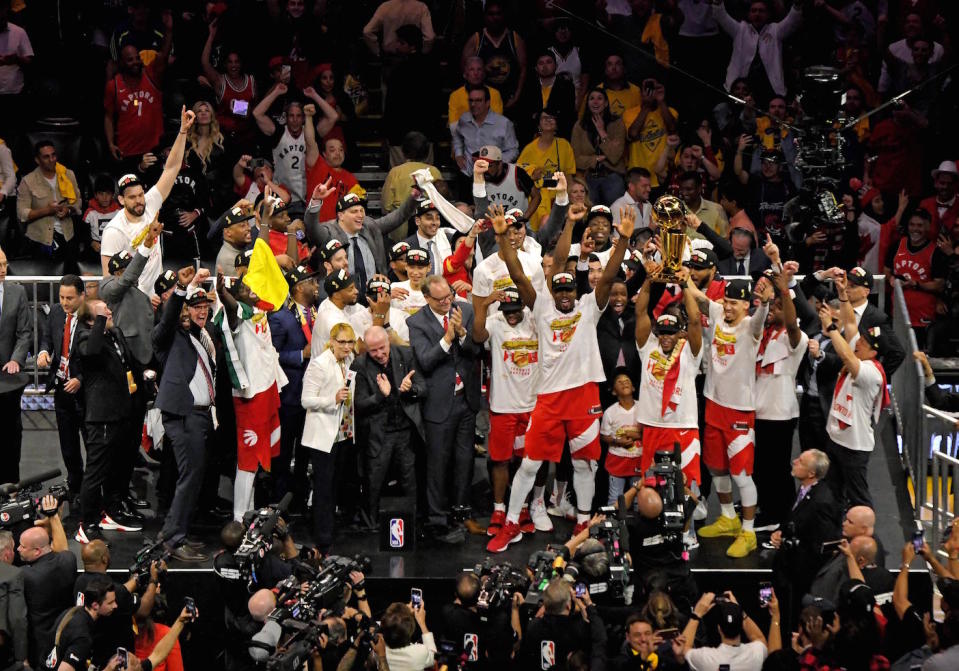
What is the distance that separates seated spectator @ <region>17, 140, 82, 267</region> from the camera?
15258 mm

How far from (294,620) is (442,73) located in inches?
299

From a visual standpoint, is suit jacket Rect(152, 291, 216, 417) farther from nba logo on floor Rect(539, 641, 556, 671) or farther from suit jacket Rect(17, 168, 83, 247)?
suit jacket Rect(17, 168, 83, 247)

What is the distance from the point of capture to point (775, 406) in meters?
12.5

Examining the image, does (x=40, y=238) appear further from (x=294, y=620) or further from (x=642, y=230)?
(x=294, y=620)

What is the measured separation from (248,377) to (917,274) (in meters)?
5.95

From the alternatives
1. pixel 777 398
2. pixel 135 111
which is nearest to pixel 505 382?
pixel 777 398

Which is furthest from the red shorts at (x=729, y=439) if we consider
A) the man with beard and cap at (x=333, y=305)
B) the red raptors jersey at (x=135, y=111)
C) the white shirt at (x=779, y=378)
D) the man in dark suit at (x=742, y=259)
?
the red raptors jersey at (x=135, y=111)

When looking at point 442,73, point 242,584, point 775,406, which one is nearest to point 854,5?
point 442,73

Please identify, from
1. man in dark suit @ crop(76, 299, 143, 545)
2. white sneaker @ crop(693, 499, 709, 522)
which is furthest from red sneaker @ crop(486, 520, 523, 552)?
man in dark suit @ crop(76, 299, 143, 545)

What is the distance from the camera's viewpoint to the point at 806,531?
11.3m

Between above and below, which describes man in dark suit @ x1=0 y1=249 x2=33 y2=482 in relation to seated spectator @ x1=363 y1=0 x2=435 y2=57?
below

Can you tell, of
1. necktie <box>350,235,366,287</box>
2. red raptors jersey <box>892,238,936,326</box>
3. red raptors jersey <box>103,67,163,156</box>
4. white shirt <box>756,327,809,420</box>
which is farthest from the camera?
red raptors jersey <box>103,67,163,156</box>

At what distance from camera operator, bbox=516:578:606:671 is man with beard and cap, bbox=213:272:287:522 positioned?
2651mm

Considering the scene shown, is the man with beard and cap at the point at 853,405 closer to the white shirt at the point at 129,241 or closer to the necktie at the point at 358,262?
the necktie at the point at 358,262
